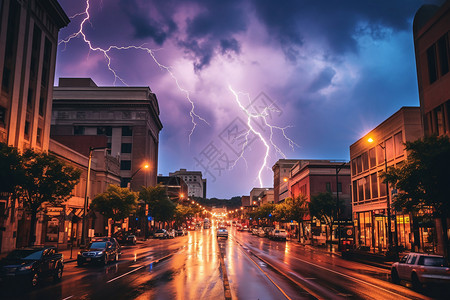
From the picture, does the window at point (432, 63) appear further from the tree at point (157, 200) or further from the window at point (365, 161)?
the tree at point (157, 200)

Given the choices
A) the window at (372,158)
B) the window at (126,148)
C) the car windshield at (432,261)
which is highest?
the window at (126,148)

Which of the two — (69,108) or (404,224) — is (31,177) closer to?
(404,224)

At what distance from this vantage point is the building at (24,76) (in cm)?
3441

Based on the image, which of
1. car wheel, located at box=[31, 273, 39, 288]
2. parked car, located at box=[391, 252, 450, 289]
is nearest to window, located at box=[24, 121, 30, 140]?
car wheel, located at box=[31, 273, 39, 288]

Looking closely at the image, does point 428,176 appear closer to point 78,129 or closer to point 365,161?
point 365,161

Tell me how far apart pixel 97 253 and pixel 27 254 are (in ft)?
26.3

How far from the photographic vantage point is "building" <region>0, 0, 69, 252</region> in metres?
34.4

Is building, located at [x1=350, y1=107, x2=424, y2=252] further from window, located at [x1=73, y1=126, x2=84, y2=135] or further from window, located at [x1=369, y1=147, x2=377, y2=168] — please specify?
window, located at [x1=73, y1=126, x2=84, y2=135]

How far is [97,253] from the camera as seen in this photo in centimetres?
2530

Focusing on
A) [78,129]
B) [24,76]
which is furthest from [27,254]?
[78,129]

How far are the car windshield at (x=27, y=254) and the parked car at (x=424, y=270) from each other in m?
17.1

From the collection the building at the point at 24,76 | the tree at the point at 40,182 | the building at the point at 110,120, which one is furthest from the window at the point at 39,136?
the building at the point at 110,120

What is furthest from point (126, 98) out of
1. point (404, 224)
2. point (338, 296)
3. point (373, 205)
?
point (338, 296)

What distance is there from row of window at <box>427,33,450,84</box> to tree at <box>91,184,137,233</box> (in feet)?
122
